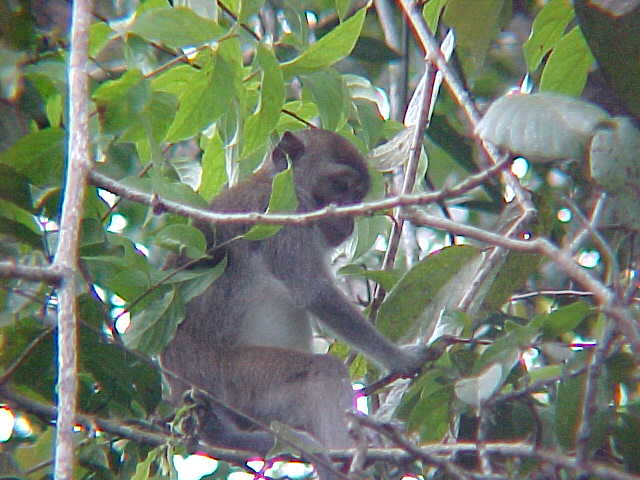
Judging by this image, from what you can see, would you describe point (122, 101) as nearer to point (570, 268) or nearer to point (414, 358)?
point (570, 268)

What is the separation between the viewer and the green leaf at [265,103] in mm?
3275

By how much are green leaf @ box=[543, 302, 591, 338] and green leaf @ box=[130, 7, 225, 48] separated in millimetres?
1458

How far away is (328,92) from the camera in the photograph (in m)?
3.78

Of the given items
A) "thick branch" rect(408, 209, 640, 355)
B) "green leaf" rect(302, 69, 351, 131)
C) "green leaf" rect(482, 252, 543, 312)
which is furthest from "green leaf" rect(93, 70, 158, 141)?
"green leaf" rect(482, 252, 543, 312)

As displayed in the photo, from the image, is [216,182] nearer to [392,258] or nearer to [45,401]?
[392,258]

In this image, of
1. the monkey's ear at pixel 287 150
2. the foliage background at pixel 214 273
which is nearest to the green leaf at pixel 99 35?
the foliage background at pixel 214 273

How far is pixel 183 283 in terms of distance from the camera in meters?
3.64

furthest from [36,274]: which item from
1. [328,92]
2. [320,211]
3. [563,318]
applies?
[328,92]

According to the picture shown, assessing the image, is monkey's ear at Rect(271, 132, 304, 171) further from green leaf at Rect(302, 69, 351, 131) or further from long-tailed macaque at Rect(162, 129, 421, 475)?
green leaf at Rect(302, 69, 351, 131)

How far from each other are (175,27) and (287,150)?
95.3 inches

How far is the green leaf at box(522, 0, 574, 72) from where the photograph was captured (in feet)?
10.6

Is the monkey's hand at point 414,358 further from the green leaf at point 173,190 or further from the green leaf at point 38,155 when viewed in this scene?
the green leaf at point 38,155

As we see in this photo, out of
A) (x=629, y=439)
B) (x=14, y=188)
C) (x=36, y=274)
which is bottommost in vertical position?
(x=629, y=439)

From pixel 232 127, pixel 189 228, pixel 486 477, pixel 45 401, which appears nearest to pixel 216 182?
pixel 232 127
